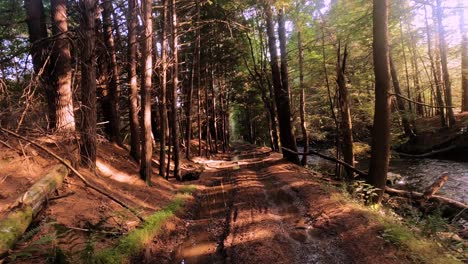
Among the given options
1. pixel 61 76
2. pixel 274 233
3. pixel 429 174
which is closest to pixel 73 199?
pixel 61 76

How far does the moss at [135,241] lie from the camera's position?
5.34m

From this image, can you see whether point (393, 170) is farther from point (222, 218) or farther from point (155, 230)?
point (155, 230)

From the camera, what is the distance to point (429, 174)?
15.8 metres

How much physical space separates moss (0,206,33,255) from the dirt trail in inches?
82.7

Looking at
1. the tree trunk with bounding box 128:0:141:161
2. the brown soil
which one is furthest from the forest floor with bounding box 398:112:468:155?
the brown soil

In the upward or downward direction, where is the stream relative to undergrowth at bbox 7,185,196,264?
downward

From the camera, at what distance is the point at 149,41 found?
1151 centimetres

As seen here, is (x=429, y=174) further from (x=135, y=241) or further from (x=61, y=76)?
(x=61, y=76)

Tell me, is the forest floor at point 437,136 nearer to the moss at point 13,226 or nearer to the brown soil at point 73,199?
the brown soil at point 73,199

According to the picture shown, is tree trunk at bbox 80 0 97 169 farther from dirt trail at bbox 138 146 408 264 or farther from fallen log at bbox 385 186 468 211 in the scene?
fallen log at bbox 385 186 468 211

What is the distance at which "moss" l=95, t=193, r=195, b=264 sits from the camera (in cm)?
534

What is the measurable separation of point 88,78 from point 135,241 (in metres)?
5.45

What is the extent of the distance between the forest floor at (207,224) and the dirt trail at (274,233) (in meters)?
0.02

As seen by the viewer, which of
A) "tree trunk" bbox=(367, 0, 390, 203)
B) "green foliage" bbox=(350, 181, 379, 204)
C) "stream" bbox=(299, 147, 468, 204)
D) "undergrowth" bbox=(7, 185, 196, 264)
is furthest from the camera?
"stream" bbox=(299, 147, 468, 204)
